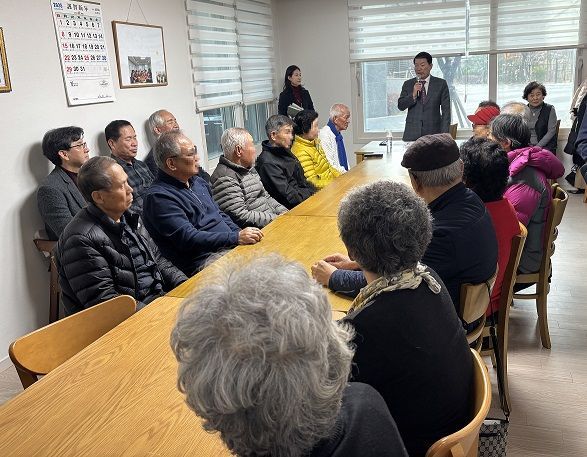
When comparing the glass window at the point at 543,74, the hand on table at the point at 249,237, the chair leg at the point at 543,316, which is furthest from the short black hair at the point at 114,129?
the glass window at the point at 543,74

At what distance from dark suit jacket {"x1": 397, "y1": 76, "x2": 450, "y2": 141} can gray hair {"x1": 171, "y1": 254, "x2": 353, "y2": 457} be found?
5.62m

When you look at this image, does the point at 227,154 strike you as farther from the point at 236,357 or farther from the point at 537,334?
the point at 236,357

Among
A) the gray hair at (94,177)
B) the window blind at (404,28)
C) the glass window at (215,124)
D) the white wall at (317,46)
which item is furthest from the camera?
the white wall at (317,46)

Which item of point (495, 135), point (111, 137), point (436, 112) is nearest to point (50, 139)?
point (111, 137)

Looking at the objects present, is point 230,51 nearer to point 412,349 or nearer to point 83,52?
point 83,52

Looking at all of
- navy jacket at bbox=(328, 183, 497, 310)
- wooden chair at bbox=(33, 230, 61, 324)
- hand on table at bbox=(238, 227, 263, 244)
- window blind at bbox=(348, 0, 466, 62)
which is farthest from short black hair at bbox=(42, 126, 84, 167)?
window blind at bbox=(348, 0, 466, 62)

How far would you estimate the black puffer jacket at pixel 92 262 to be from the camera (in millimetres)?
2102

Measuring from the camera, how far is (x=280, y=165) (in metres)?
3.87

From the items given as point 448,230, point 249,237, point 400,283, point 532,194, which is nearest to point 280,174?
point 249,237

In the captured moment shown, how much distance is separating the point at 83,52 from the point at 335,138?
7.63ft

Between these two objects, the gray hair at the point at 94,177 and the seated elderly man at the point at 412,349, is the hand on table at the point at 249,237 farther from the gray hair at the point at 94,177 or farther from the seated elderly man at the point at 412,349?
the seated elderly man at the point at 412,349

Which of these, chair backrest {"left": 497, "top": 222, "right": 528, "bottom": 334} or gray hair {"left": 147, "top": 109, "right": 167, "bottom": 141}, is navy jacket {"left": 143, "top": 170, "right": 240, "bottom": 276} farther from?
gray hair {"left": 147, "top": 109, "right": 167, "bottom": 141}

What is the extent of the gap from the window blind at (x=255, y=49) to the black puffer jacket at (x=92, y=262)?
13.9 ft

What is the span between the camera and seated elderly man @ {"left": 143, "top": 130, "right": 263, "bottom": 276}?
267 cm
